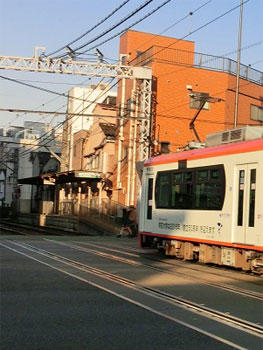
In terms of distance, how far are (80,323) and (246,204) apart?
654cm

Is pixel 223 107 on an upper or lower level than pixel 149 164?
upper

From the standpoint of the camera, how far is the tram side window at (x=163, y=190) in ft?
53.4

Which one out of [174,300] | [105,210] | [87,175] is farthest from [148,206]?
[87,175]

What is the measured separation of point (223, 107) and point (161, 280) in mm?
27778

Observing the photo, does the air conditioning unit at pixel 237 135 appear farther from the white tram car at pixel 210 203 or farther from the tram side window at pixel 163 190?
the tram side window at pixel 163 190

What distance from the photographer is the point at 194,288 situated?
10305 millimetres

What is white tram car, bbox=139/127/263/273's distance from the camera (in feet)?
40.2

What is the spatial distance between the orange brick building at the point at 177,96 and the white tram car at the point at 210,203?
54.8 ft

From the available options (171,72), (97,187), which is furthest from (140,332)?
(97,187)

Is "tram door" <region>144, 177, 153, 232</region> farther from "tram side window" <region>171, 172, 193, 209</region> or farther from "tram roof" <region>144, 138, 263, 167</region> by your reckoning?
"tram side window" <region>171, 172, 193, 209</region>

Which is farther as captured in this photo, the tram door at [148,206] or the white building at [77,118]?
the white building at [77,118]

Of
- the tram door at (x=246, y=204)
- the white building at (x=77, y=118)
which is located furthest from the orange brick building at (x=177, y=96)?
the tram door at (x=246, y=204)

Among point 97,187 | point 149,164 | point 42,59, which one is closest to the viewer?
point 149,164

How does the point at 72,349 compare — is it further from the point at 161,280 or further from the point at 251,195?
the point at 251,195
